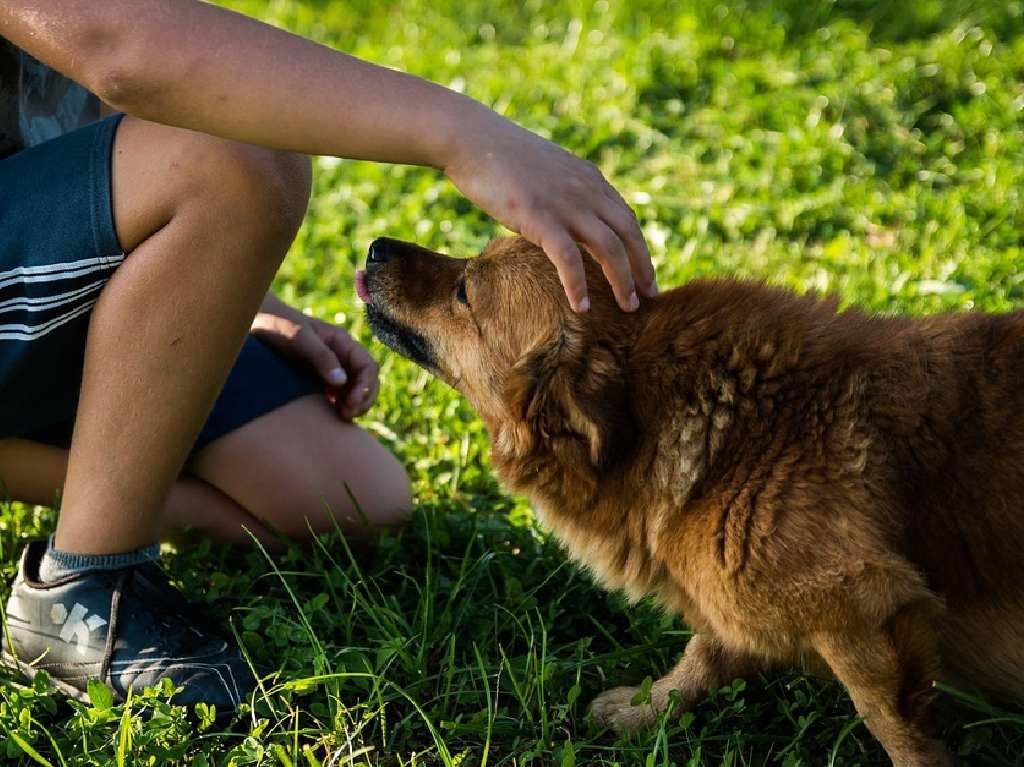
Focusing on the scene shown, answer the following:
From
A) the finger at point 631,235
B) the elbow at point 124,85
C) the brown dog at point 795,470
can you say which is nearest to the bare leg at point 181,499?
the brown dog at point 795,470

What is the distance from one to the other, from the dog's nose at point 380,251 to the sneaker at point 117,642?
0.95m

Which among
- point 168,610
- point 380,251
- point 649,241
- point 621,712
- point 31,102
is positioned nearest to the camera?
point 621,712

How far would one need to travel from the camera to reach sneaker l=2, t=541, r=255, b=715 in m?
2.70

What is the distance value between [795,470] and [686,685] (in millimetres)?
690

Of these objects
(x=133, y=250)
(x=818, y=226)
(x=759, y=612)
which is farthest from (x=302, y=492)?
(x=818, y=226)

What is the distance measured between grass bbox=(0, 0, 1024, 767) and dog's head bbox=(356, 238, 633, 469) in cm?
52

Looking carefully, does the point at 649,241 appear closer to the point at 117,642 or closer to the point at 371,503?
the point at 371,503

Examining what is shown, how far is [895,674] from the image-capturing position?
7.43 feet

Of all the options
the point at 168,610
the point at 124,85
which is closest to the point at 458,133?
the point at 124,85

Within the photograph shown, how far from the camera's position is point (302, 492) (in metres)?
3.32

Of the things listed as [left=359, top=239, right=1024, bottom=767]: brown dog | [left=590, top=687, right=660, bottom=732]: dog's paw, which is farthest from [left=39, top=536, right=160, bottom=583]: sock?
[left=590, top=687, right=660, bottom=732]: dog's paw

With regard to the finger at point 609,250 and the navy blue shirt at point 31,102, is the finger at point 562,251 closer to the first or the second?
the finger at point 609,250

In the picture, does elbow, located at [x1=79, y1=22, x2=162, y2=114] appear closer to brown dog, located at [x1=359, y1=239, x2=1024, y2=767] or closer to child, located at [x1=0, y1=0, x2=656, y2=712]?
child, located at [x1=0, y1=0, x2=656, y2=712]

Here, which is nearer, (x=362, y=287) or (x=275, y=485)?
(x=362, y=287)
